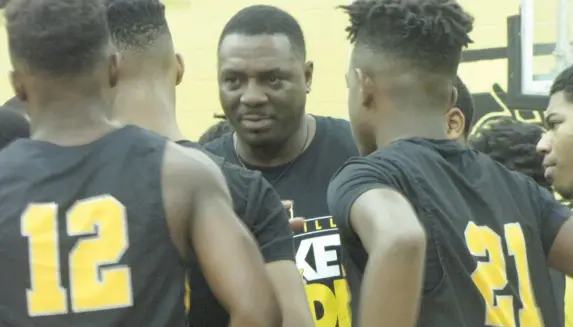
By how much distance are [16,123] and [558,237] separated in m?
1.66

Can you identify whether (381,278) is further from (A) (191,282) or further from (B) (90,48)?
(B) (90,48)

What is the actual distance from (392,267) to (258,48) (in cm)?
151

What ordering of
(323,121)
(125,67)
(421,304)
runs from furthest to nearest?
(323,121) → (125,67) → (421,304)

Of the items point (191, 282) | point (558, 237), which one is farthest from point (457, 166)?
point (191, 282)

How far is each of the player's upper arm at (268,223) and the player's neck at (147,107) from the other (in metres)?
0.29

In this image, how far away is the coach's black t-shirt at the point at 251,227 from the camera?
Answer: 95.0 inches

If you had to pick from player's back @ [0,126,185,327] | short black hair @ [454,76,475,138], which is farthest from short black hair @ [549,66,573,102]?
player's back @ [0,126,185,327]

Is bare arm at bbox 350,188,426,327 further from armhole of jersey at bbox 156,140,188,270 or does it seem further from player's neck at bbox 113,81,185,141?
player's neck at bbox 113,81,185,141

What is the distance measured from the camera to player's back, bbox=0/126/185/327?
2033 millimetres

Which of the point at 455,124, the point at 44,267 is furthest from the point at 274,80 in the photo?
the point at 44,267

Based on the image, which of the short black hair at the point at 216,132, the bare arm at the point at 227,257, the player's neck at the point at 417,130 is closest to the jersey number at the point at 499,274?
the player's neck at the point at 417,130

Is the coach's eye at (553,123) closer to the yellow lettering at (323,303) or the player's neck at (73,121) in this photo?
the yellow lettering at (323,303)

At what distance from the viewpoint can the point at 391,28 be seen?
101 inches

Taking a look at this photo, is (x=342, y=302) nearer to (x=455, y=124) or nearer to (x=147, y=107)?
(x=455, y=124)
